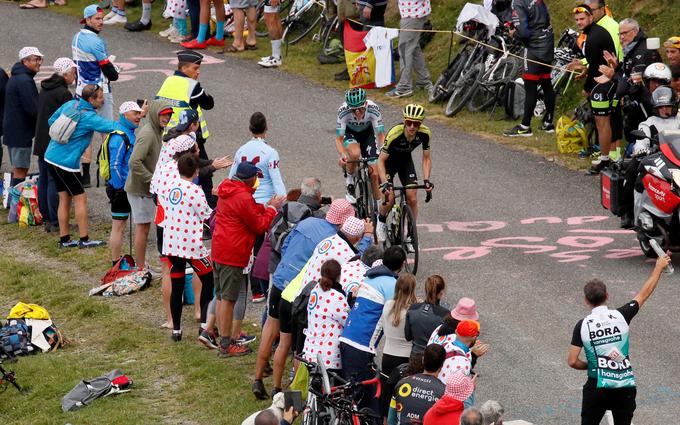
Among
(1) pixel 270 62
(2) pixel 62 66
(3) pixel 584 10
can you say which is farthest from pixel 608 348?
(1) pixel 270 62

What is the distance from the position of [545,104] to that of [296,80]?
215 inches

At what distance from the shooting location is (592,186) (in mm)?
17719

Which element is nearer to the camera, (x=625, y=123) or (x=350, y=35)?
(x=625, y=123)

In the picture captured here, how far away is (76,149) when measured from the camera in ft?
53.1

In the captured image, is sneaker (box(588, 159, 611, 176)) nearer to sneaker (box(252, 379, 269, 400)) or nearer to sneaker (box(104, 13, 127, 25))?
sneaker (box(252, 379, 269, 400))

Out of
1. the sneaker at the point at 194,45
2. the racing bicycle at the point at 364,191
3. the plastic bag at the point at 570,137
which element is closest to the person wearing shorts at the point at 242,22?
the sneaker at the point at 194,45

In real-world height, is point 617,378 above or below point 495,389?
above

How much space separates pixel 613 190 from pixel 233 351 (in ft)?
16.4

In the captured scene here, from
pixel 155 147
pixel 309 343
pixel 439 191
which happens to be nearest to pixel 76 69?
pixel 155 147

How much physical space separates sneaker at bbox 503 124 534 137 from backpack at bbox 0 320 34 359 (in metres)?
8.82

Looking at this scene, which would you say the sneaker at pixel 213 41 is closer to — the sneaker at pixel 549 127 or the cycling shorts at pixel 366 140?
the sneaker at pixel 549 127

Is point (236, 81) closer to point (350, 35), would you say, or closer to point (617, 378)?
point (350, 35)

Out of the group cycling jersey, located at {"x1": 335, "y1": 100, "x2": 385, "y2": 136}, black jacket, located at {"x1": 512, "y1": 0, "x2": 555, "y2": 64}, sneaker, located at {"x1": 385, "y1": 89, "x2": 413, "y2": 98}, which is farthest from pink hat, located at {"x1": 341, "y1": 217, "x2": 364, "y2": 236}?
sneaker, located at {"x1": 385, "y1": 89, "x2": 413, "y2": 98}

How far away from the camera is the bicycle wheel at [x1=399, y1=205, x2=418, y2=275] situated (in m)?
14.4
